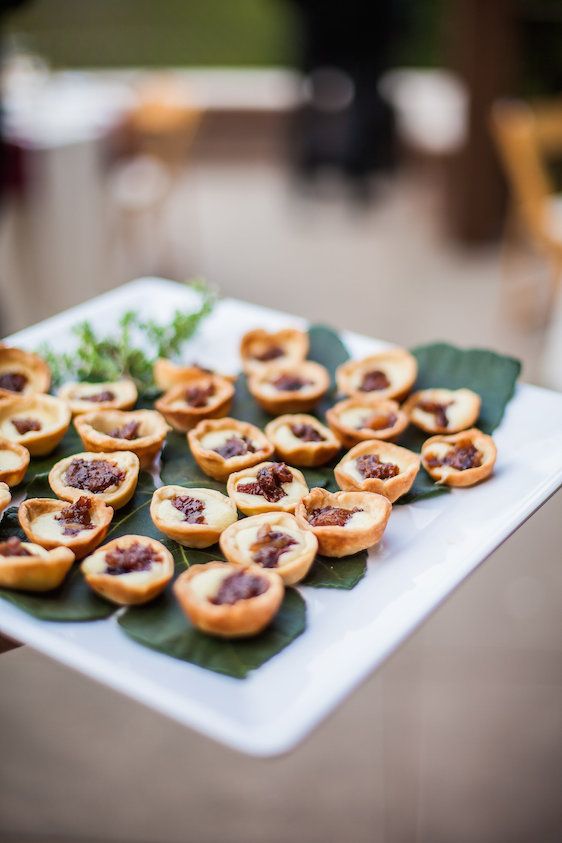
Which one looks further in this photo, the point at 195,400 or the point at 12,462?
the point at 195,400

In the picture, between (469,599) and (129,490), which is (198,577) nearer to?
(129,490)

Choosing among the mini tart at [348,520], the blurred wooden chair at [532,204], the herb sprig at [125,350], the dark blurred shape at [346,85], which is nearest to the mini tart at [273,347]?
the herb sprig at [125,350]

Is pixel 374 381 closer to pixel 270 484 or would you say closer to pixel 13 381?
pixel 270 484

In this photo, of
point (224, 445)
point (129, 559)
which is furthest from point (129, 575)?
point (224, 445)

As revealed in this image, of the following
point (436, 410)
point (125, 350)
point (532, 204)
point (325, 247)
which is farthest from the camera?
point (325, 247)

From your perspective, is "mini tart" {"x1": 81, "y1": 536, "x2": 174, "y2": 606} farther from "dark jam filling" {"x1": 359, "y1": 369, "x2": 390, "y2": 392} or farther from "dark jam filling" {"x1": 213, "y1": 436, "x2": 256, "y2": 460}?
"dark jam filling" {"x1": 359, "y1": 369, "x2": 390, "y2": 392}

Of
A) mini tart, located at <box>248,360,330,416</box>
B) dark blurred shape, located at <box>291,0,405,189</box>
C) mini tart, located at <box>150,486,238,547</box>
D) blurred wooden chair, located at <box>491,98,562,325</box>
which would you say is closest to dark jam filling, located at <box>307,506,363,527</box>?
mini tart, located at <box>150,486,238,547</box>
